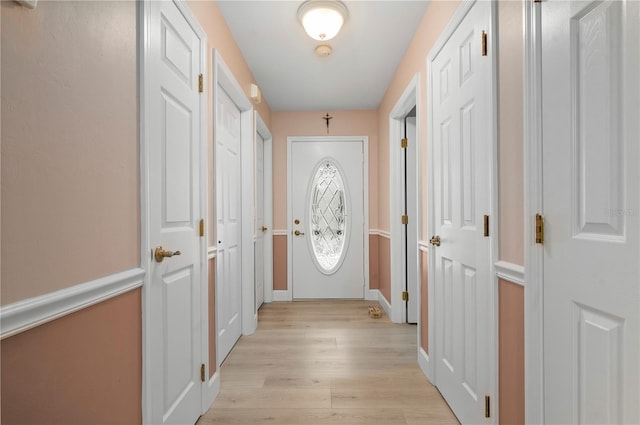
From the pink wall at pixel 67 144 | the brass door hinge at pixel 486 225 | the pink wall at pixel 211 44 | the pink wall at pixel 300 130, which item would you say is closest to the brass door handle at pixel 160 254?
the pink wall at pixel 67 144

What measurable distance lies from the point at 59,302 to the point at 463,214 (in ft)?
5.32

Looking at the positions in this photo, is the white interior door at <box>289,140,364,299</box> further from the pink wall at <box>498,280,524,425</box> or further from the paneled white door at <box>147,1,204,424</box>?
the pink wall at <box>498,280,524,425</box>

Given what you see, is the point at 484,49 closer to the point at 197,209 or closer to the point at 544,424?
the point at 544,424

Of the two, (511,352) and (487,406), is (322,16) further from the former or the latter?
(487,406)

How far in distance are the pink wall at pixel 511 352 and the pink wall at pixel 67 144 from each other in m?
1.40

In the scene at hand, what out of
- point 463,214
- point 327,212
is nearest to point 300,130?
point 327,212

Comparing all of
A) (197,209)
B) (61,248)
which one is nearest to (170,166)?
(197,209)

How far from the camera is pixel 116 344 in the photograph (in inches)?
42.7

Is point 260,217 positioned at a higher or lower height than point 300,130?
lower

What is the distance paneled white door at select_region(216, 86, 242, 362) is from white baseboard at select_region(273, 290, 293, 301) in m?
1.26

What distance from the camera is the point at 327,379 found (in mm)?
2164

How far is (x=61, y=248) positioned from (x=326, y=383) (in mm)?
1748

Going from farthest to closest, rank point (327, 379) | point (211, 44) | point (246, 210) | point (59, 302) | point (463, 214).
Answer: point (246, 210) < point (327, 379) < point (211, 44) < point (463, 214) < point (59, 302)

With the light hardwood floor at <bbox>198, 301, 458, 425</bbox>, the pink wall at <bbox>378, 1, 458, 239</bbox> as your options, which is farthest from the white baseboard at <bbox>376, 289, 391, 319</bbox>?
the pink wall at <bbox>378, 1, 458, 239</bbox>
